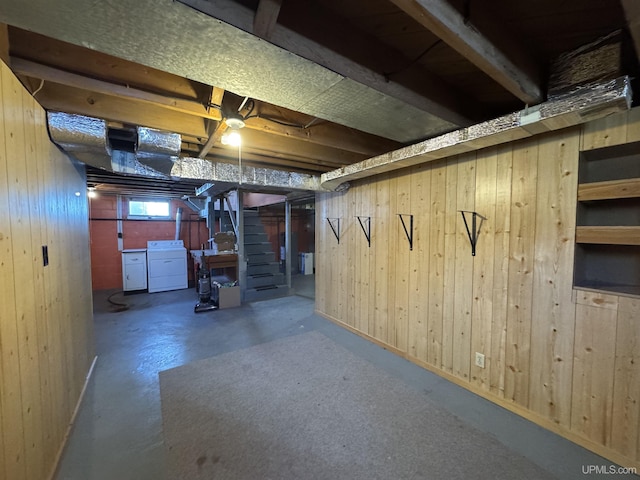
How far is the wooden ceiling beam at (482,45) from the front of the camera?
0.78 metres

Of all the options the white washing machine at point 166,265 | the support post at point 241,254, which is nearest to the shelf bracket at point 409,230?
the support post at point 241,254

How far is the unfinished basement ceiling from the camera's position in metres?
0.79

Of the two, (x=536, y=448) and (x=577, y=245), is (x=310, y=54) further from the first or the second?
(x=536, y=448)

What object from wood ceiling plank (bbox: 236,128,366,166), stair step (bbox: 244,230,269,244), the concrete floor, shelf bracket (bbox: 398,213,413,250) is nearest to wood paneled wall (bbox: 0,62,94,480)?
the concrete floor

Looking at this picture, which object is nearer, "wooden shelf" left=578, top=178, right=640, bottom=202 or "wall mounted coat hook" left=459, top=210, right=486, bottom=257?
"wooden shelf" left=578, top=178, right=640, bottom=202

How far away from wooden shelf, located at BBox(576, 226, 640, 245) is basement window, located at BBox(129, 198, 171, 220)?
6790mm

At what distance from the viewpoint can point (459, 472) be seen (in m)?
1.38

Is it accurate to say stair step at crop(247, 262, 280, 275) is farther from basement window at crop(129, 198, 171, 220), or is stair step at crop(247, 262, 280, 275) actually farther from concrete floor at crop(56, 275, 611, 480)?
basement window at crop(129, 198, 171, 220)

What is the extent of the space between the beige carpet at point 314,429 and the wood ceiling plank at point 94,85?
2008mm

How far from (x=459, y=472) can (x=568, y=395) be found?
88cm

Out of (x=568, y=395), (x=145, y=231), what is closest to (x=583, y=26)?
(x=568, y=395)

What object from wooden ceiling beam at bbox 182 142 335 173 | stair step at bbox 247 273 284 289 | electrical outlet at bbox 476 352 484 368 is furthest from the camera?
stair step at bbox 247 273 284 289

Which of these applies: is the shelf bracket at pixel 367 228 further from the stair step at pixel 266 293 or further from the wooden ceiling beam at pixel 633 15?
the stair step at pixel 266 293

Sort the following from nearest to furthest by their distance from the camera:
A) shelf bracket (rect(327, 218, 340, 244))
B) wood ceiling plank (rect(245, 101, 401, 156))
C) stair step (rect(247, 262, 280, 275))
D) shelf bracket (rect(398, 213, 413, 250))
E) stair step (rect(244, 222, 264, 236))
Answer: wood ceiling plank (rect(245, 101, 401, 156))
shelf bracket (rect(398, 213, 413, 250))
shelf bracket (rect(327, 218, 340, 244))
stair step (rect(247, 262, 280, 275))
stair step (rect(244, 222, 264, 236))
